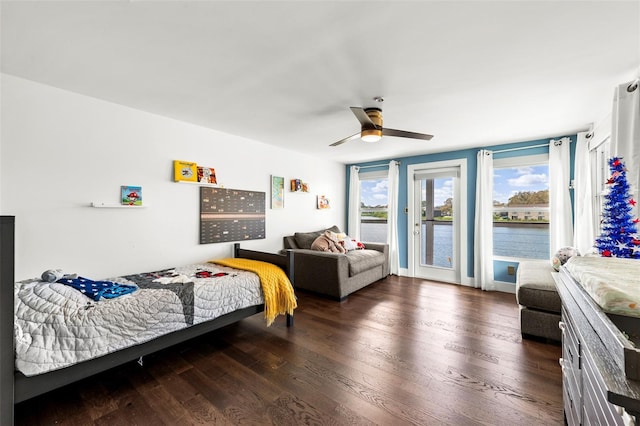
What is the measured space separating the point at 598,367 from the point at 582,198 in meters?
3.79

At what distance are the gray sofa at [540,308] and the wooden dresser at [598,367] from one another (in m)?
1.38

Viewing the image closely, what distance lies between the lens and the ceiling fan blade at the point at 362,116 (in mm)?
2283

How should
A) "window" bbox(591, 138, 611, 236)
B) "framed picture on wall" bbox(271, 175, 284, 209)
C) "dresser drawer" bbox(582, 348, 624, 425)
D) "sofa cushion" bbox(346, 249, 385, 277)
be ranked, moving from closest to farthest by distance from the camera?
1. "dresser drawer" bbox(582, 348, 624, 425)
2. "window" bbox(591, 138, 611, 236)
3. "sofa cushion" bbox(346, 249, 385, 277)
4. "framed picture on wall" bbox(271, 175, 284, 209)

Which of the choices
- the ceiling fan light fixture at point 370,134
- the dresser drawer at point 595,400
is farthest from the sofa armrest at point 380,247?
the dresser drawer at point 595,400

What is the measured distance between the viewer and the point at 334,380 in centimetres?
192

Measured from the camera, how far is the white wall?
7.05ft

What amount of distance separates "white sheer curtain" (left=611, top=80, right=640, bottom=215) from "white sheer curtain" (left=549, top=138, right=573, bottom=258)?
178cm

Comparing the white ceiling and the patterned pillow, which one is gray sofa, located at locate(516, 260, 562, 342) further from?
the white ceiling

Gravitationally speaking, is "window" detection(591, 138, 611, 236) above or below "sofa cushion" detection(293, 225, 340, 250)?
above

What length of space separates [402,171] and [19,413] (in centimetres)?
533

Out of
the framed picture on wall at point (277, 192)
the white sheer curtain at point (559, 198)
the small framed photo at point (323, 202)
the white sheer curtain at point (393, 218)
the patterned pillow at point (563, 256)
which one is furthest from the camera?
the small framed photo at point (323, 202)

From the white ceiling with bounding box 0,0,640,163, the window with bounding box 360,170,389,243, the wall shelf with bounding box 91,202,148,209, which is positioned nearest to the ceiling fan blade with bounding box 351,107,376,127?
the white ceiling with bounding box 0,0,640,163

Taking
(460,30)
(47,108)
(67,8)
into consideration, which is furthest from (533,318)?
(47,108)

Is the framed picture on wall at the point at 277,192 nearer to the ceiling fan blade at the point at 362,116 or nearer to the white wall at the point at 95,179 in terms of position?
the white wall at the point at 95,179
